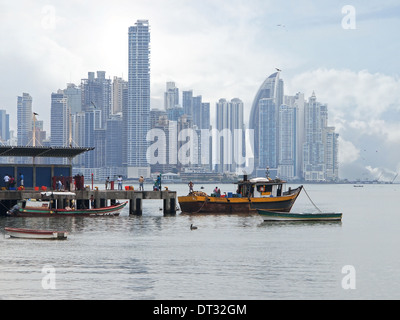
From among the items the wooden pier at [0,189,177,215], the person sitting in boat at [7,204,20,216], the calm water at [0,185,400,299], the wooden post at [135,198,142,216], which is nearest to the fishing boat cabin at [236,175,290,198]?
the wooden pier at [0,189,177,215]

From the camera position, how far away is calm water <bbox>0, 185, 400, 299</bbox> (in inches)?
1452

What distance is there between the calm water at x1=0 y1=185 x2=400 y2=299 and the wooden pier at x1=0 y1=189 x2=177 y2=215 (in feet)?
7.82

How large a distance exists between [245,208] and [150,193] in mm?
11380

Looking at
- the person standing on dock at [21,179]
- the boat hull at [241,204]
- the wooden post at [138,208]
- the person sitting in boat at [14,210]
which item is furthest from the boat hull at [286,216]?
the person standing on dock at [21,179]

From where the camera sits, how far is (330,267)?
4538 cm

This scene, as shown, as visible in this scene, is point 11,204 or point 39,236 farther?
point 11,204

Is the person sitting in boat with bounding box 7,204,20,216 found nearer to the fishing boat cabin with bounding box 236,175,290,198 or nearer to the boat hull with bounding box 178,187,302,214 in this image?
the boat hull with bounding box 178,187,302,214

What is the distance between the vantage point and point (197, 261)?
46.7 m

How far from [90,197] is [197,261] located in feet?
99.8

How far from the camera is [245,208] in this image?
8269cm

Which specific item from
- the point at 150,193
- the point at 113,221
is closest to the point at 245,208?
the point at 150,193

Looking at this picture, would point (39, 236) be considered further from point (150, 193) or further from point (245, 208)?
point (245, 208)
